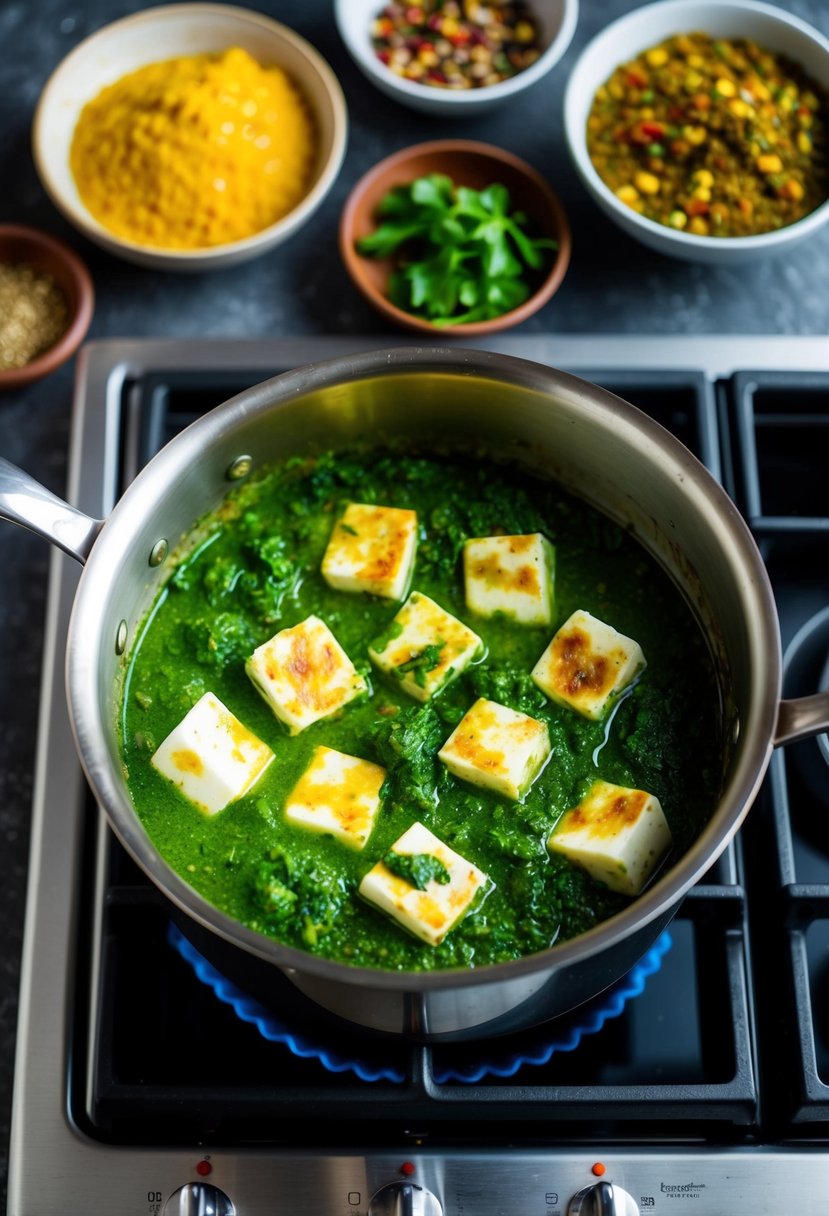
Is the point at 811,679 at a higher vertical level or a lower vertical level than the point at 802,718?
higher

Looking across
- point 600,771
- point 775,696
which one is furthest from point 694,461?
point 600,771

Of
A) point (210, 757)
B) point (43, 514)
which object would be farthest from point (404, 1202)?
point (43, 514)

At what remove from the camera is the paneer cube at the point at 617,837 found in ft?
5.99

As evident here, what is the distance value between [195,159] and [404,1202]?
2.06 m

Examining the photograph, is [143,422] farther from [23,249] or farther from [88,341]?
[23,249]

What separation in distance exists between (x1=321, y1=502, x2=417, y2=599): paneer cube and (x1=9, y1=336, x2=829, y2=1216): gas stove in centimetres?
54

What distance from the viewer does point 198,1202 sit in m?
1.77

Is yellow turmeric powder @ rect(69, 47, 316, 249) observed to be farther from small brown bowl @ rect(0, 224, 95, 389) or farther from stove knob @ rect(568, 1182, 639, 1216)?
stove knob @ rect(568, 1182, 639, 1216)

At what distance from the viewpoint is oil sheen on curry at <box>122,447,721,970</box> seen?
6.09 feet

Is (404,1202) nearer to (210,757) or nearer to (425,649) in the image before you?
(210,757)

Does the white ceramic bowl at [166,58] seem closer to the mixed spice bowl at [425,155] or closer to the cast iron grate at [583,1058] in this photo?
the mixed spice bowl at [425,155]

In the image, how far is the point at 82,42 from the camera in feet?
9.14

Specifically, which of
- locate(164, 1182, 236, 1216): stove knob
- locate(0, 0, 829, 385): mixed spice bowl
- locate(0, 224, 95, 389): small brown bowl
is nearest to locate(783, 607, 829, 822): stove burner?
locate(0, 0, 829, 385): mixed spice bowl

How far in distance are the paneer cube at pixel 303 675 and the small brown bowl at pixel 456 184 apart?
30.9 inches
